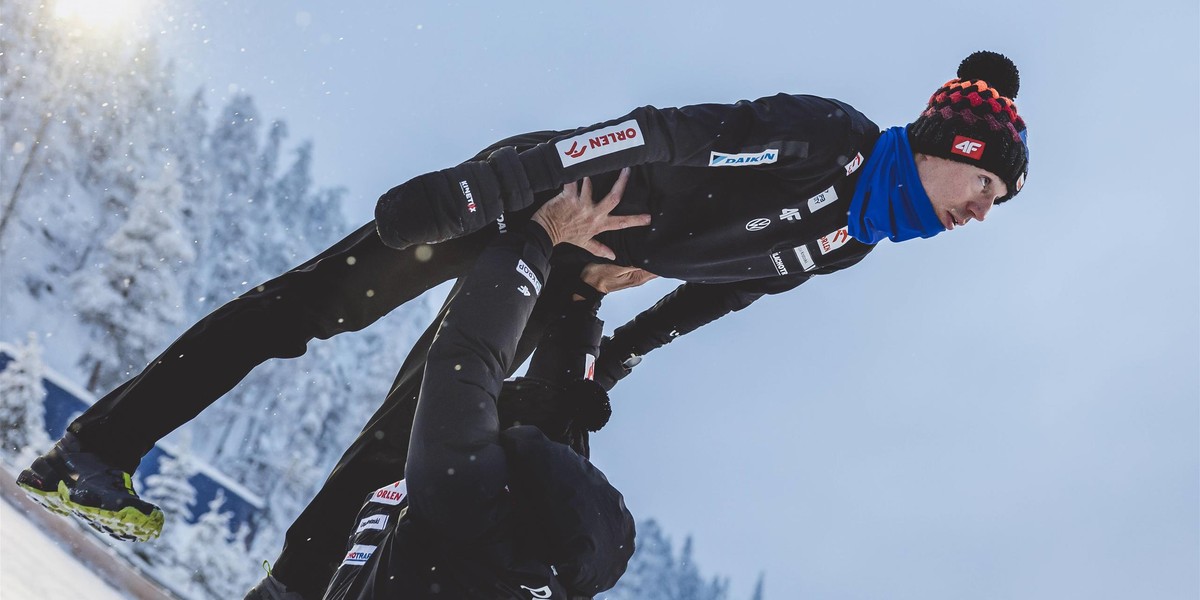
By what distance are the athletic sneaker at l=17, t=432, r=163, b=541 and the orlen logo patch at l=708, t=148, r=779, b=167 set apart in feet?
6.56

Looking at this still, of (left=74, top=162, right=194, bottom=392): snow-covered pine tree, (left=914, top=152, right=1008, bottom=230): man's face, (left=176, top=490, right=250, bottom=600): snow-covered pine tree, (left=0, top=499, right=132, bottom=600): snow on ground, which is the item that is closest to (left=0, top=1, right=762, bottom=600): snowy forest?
(left=74, top=162, right=194, bottom=392): snow-covered pine tree

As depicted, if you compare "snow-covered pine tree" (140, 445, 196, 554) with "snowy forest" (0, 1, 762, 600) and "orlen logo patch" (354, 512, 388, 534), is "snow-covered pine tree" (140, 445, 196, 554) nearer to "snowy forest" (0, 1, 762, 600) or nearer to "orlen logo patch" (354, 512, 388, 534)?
"snowy forest" (0, 1, 762, 600)

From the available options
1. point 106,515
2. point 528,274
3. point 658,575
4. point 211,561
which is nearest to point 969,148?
point 528,274

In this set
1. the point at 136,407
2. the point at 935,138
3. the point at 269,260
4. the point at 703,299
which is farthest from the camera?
the point at 269,260

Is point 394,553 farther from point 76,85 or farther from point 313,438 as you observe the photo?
point 76,85

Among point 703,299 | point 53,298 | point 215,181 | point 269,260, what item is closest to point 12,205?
point 53,298

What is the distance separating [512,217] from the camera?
265 centimetres

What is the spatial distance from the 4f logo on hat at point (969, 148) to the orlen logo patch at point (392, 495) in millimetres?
2213

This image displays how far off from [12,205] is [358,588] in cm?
2859

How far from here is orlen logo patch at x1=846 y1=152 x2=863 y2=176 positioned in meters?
3.03

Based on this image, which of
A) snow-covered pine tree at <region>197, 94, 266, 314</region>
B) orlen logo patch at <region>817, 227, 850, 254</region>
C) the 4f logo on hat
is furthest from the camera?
snow-covered pine tree at <region>197, 94, 266, 314</region>

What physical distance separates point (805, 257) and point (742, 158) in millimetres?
683

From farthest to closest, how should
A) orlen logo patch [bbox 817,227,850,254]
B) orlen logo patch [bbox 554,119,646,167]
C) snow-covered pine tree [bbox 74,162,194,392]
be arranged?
snow-covered pine tree [bbox 74,162,194,392]
orlen logo patch [bbox 817,227,850,254]
orlen logo patch [bbox 554,119,646,167]

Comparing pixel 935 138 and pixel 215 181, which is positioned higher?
pixel 215 181
